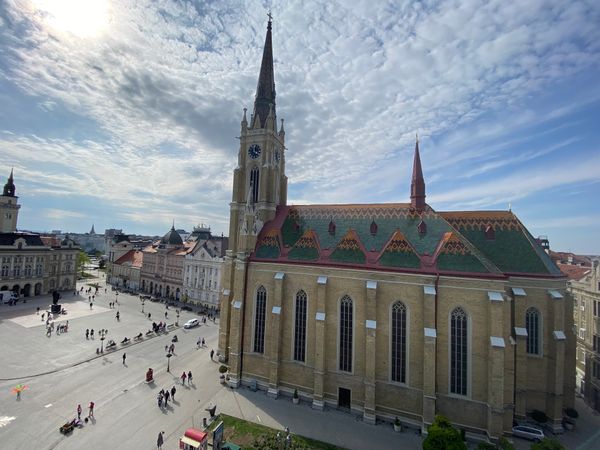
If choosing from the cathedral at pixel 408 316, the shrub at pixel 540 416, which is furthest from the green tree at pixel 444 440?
the shrub at pixel 540 416

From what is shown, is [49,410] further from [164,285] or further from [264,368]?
[164,285]

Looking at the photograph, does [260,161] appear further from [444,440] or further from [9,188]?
[9,188]

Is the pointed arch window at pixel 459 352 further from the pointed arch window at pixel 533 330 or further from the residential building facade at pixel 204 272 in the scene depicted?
the residential building facade at pixel 204 272

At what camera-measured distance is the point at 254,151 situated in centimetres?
3953

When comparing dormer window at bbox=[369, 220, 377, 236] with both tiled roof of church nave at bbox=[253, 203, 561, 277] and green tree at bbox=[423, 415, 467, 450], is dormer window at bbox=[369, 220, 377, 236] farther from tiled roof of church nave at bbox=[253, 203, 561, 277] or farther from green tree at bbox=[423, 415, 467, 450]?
green tree at bbox=[423, 415, 467, 450]

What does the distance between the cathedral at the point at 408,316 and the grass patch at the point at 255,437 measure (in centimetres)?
536

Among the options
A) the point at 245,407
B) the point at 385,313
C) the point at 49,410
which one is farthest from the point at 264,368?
the point at 49,410

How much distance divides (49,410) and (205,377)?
13415 millimetres

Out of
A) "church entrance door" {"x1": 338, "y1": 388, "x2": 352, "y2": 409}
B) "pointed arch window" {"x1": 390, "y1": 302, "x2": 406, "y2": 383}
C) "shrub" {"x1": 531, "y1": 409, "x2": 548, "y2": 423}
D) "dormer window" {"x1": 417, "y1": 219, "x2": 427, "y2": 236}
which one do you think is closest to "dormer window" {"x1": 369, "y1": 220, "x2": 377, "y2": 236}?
"dormer window" {"x1": 417, "y1": 219, "x2": 427, "y2": 236}

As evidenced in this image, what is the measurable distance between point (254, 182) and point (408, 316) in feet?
79.2

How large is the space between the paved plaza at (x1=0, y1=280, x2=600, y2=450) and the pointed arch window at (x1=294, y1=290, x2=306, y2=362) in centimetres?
434

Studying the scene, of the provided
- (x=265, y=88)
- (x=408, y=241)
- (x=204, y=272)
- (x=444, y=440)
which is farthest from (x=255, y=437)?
(x=204, y=272)

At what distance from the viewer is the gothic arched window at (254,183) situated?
38.8m

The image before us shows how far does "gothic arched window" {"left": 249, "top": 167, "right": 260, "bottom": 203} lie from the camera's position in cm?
3881
